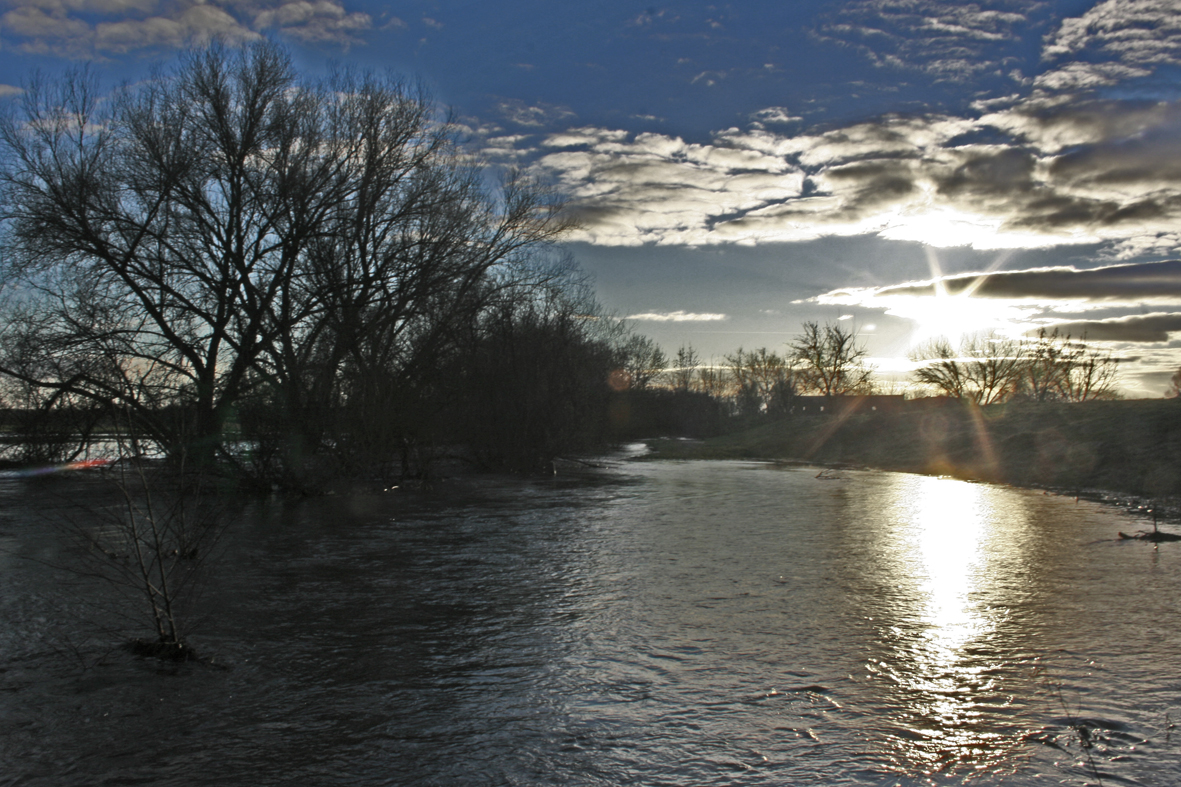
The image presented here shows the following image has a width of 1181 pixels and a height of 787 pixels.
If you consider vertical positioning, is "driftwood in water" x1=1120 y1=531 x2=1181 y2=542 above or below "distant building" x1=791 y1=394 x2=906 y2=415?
below

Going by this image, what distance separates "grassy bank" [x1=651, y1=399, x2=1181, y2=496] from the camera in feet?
64.4

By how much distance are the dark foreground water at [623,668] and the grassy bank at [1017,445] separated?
402 inches

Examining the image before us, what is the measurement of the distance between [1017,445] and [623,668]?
2418cm

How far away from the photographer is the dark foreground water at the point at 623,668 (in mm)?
4039

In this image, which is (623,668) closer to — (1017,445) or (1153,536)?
(1153,536)

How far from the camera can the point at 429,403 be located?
21828 mm

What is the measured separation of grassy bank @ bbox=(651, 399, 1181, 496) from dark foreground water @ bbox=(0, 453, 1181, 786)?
10219 millimetres

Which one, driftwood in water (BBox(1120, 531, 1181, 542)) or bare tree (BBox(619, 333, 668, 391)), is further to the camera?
bare tree (BBox(619, 333, 668, 391))

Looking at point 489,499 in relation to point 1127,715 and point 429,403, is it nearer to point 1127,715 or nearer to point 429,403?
point 429,403

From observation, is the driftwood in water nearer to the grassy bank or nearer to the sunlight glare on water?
the sunlight glare on water

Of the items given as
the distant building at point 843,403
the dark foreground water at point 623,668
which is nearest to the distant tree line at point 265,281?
the dark foreground water at point 623,668

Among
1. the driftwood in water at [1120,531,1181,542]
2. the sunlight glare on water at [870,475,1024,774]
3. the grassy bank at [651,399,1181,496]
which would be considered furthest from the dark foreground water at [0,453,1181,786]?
the grassy bank at [651,399,1181,496]

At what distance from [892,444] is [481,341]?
61.1ft

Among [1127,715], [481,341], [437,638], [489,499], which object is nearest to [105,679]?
[437,638]
